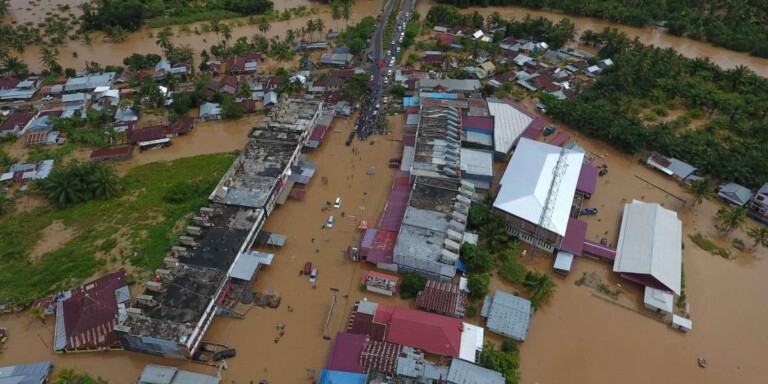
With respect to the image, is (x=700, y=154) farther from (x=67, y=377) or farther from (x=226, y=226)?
(x=67, y=377)

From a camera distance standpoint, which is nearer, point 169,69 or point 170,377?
point 170,377

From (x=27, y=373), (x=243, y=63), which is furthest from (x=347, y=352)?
(x=243, y=63)

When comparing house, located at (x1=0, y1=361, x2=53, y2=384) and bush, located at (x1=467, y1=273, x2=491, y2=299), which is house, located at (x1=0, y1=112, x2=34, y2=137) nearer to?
house, located at (x1=0, y1=361, x2=53, y2=384)

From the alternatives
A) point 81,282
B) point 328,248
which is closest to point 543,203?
point 328,248

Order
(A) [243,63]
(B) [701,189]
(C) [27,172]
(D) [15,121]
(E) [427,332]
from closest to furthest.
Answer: (E) [427,332], (B) [701,189], (C) [27,172], (D) [15,121], (A) [243,63]

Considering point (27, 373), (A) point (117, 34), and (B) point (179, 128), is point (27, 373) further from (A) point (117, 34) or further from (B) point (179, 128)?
(A) point (117, 34)

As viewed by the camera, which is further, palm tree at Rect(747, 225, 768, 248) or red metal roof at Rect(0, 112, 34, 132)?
red metal roof at Rect(0, 112, 34, 132)

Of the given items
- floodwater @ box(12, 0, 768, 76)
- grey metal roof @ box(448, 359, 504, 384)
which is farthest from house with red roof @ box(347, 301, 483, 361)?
floodwater @ box(12, 0, 768, 76)

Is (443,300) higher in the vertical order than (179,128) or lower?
lower
